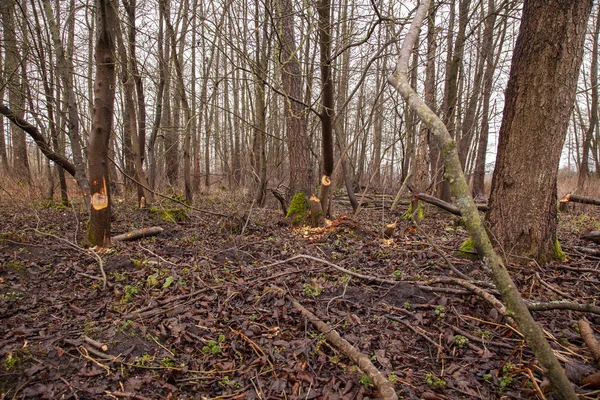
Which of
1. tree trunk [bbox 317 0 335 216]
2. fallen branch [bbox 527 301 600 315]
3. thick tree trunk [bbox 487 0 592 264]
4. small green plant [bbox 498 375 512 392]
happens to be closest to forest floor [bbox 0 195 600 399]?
small green plant [bbox 498 375 512 392]

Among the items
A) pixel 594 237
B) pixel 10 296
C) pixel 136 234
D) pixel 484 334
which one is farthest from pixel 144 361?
pixel 594 237

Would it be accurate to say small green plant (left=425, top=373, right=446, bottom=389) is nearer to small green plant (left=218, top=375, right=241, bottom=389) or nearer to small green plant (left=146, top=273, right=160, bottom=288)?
small green plant (left=218, top=375, right=241, bottom=389)

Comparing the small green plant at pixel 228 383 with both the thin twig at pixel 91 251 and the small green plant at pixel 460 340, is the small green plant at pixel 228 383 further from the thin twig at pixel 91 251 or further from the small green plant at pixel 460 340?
the thin twig at pixel 91 251

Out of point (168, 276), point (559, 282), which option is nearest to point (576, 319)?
point (559, 282)

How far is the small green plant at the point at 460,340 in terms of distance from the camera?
2.32 m

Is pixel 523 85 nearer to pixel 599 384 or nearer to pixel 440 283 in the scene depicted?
pixel 440 283

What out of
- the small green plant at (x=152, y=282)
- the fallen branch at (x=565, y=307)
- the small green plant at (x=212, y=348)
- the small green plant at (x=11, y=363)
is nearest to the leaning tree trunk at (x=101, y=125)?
the small green plant at (x=152, y=282)

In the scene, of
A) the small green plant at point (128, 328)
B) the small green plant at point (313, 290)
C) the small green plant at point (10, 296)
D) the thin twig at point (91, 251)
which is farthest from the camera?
the thin twig at point (91, 251)

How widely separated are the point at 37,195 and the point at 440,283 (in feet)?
33.9

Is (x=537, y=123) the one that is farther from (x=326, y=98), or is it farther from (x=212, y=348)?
(x=212, y=348)

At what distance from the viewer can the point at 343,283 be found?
3266 millimetres

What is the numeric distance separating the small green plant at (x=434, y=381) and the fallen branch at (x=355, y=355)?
0.27 meters

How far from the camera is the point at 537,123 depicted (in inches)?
129

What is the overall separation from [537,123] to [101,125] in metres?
5.17
